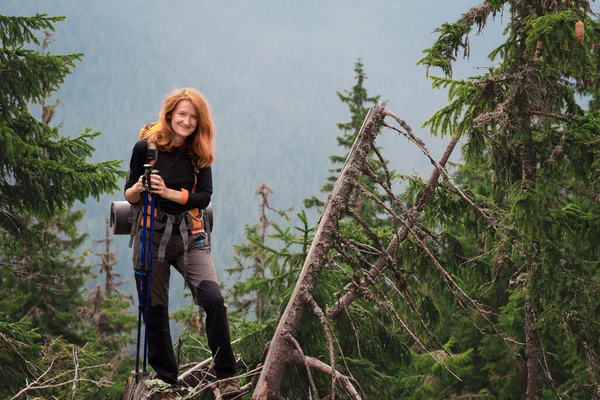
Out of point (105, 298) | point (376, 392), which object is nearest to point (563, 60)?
point (376, 392)

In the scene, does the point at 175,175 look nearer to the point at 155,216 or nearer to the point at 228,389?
the point at 155,216

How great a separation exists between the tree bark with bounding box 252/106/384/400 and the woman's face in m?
1.09

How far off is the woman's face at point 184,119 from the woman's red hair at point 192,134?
0.03m

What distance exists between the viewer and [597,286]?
843 centimetres

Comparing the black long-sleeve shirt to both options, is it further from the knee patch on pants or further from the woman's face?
the knee patch on pants

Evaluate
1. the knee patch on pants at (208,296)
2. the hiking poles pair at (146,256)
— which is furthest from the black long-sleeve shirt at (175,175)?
the knee patch on pants at (208,296)

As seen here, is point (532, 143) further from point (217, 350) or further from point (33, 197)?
point (33, 197)

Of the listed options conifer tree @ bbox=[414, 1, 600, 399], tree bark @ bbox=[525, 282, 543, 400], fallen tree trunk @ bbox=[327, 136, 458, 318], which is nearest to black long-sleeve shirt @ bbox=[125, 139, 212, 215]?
fallen tree trunk @ bbox=[327, 136, 458, 318]

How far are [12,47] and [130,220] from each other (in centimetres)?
762

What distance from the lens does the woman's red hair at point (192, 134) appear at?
171 inches

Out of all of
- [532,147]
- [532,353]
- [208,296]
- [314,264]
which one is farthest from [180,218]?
[532,353]

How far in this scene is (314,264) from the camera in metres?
3.95

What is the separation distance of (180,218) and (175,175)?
0.29 meters

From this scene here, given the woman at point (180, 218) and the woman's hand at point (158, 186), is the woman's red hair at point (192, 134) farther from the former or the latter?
the woman's hand at point (158, 186)
